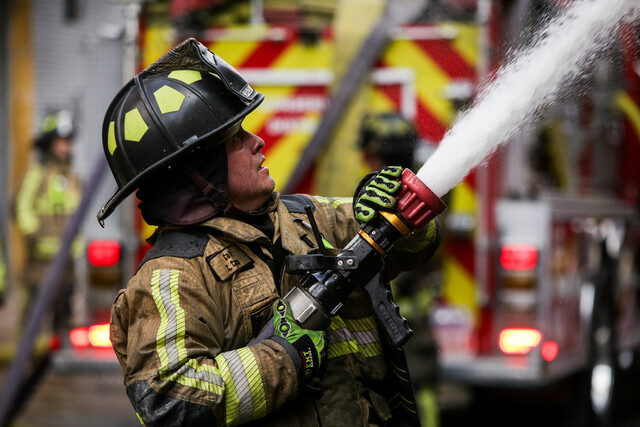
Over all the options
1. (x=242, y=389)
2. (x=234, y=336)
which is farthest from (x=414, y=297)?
Result: (x=242, y=389)

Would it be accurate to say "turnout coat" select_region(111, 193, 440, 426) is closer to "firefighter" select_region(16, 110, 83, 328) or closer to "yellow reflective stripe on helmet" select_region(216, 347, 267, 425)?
"yellow reflective stripe on helmet" select_region(216, 347, 267, 425)

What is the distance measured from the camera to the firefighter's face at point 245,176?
2377mm

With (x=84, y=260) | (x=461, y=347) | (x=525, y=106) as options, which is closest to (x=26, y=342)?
(x=84, y=260)

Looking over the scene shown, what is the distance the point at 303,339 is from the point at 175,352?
30cm

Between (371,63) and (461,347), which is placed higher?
(371,63)

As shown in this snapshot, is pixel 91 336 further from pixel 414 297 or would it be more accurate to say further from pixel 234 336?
pixel 234 336

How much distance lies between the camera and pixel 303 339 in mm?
2152

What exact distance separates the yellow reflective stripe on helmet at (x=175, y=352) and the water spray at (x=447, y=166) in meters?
0.18

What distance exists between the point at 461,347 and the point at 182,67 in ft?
10.5

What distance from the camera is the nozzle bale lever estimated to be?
7.28ft

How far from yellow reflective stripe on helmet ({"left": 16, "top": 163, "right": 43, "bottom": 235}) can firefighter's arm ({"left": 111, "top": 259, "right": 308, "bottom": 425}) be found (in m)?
5.54

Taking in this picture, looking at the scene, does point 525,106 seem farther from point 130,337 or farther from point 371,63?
point 371,63

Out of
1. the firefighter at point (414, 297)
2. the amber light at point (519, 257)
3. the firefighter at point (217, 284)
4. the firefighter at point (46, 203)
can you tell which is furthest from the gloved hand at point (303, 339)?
the firefighter at point (46, 203)

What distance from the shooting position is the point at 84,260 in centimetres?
539
